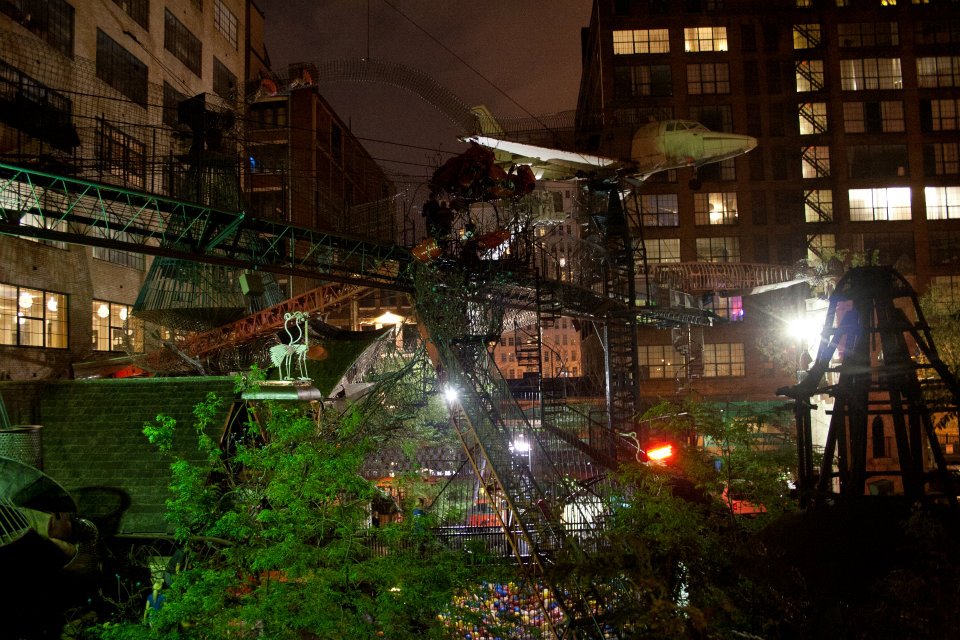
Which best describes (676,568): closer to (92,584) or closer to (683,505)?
(683,505)

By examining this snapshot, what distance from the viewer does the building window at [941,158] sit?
165 feet

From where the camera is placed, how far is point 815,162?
50469 mm

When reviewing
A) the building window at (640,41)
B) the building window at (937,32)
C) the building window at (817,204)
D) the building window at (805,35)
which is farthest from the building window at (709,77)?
the building window at (937,32)

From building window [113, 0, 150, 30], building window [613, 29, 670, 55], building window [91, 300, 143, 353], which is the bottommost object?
building window [91, 300, 143, 353]

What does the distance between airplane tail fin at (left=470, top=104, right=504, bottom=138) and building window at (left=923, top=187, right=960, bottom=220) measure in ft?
141

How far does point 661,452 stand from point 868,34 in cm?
4893

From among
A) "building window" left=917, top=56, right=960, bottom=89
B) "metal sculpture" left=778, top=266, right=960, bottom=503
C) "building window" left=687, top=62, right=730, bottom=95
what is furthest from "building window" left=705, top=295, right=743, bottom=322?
"metal sculpture" left=778, top=266, right=960, bottom=503

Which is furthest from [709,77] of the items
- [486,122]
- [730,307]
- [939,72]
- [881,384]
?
[881,384]

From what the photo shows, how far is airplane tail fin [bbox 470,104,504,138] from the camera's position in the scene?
2262 cm

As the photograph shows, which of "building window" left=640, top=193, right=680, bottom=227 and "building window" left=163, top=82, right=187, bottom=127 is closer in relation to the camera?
"building window" left=163, top=82, right=187, bottom=127

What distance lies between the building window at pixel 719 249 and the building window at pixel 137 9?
127ft

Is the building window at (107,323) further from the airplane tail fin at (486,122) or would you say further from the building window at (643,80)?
the building window at (643,80)

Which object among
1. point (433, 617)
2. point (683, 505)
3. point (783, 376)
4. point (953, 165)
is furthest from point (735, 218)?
point (433, 617)

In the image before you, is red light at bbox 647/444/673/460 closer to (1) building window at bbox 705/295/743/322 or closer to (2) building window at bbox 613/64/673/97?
(1) building window at bbox 705/295/743/322
